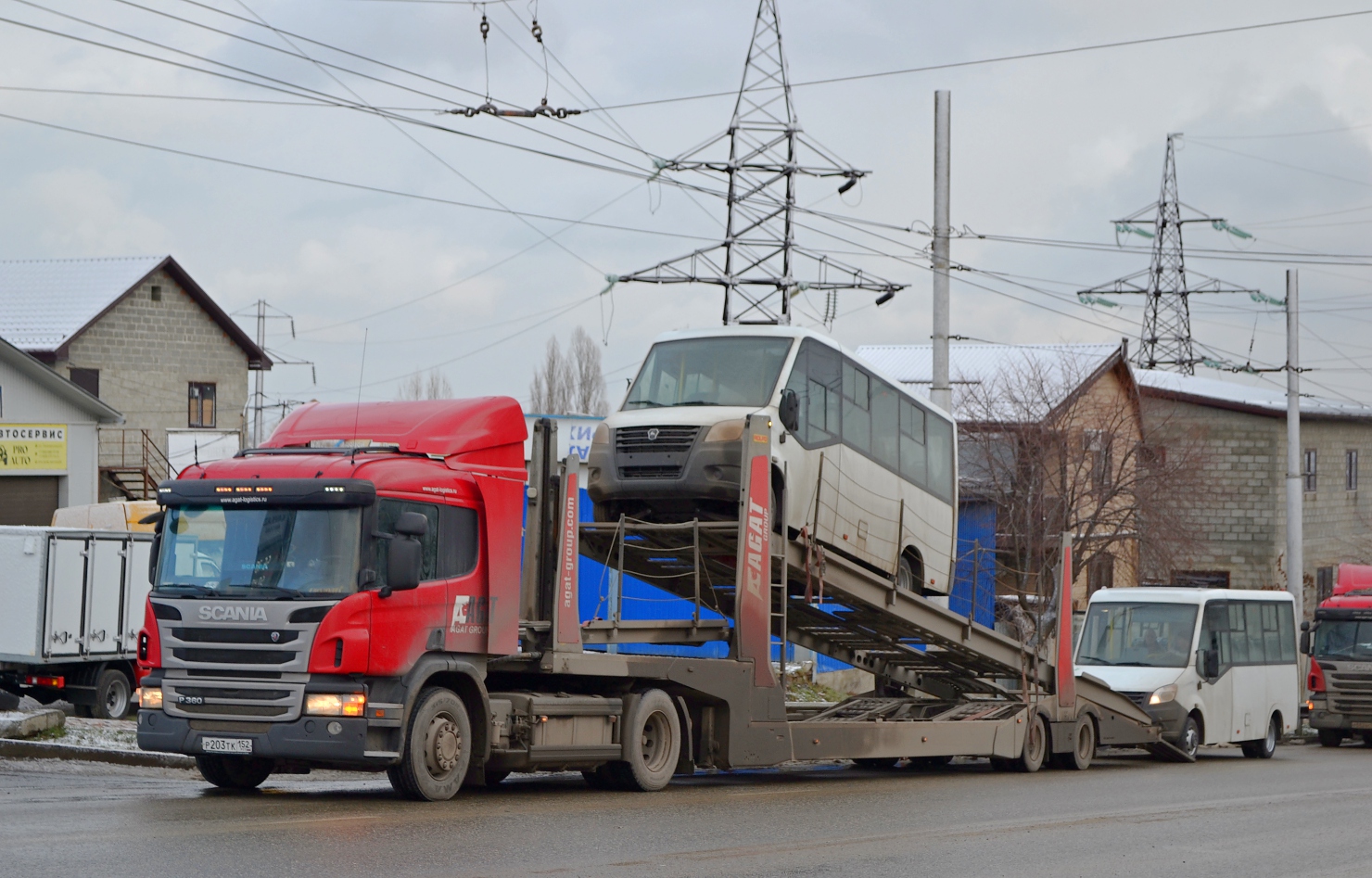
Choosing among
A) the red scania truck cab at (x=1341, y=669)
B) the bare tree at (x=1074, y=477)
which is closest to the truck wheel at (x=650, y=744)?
the red scania truck cab at (x=1341, y=669)

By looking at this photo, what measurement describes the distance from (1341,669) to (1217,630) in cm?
602

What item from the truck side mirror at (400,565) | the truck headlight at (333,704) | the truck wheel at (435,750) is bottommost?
the truck wheel at (435,750)

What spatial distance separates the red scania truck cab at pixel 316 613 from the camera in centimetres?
1130

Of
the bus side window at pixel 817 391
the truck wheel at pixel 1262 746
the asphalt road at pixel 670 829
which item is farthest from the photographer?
the truck wheel at pixel 1262 746

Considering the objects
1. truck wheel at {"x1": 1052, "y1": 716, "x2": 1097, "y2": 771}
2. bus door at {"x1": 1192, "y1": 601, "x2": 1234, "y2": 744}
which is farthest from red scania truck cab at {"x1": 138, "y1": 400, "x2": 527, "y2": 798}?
bus door at {"x1": 1192, "y1": 601, "x2": 1234, "y2": 744}

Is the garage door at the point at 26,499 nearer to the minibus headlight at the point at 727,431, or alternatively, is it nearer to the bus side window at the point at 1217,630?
the bus side window at the point at 1217,630

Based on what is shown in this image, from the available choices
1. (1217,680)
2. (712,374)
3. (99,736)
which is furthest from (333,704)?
(1217,680)

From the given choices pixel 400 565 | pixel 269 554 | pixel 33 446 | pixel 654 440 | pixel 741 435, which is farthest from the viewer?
pixel 33 446

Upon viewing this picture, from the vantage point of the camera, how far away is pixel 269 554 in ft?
37.8

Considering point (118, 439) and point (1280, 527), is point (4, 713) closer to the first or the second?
point (118, 439)

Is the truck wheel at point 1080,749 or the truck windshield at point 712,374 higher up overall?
the truck windshield at point 712,374

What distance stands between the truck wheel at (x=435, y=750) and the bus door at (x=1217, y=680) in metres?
13.4

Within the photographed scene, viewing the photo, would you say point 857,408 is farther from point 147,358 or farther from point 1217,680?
point 147,358

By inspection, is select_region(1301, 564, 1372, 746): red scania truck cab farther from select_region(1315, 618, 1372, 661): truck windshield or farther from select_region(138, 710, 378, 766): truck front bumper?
select_region(138, 710, 378, 766): truck front bumper
